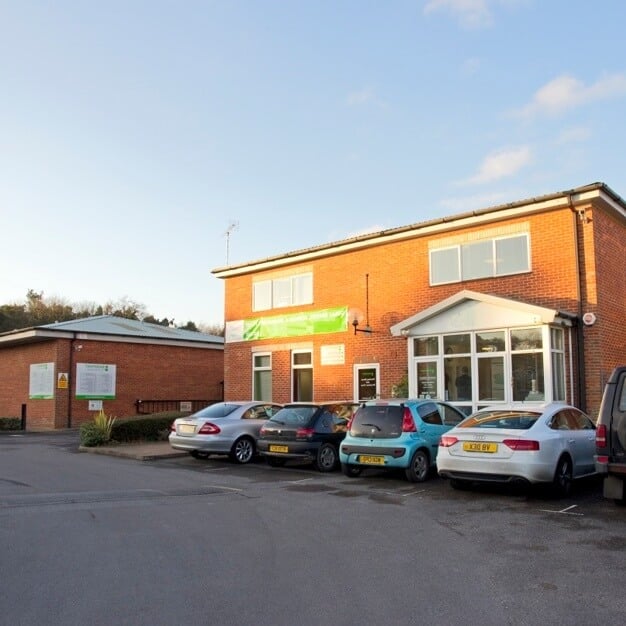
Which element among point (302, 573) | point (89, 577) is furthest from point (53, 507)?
point (302, 573)

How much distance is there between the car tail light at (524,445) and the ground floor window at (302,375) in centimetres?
1162

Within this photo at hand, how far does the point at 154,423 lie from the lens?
68.4 ft

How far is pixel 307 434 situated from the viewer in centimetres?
1355

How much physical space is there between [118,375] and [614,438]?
25962mm

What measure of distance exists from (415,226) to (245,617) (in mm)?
14877

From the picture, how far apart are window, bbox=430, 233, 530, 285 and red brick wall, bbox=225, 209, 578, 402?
20 cm

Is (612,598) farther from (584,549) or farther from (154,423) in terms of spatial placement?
(154,423)

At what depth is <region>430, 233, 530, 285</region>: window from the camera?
54.9ft

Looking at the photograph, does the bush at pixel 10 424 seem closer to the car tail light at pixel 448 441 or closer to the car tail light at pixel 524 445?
the car tail light at pixel 448 441

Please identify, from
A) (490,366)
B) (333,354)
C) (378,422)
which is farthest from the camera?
(333,354)

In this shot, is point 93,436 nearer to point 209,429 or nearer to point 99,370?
point 209,429

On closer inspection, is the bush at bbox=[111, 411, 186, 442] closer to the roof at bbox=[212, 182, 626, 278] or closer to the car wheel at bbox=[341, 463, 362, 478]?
the roof at bbox=[212, 182, 626, 278]

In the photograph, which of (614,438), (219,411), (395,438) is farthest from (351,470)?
(614,438)

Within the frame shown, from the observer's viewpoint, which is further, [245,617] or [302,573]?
[302,573]
